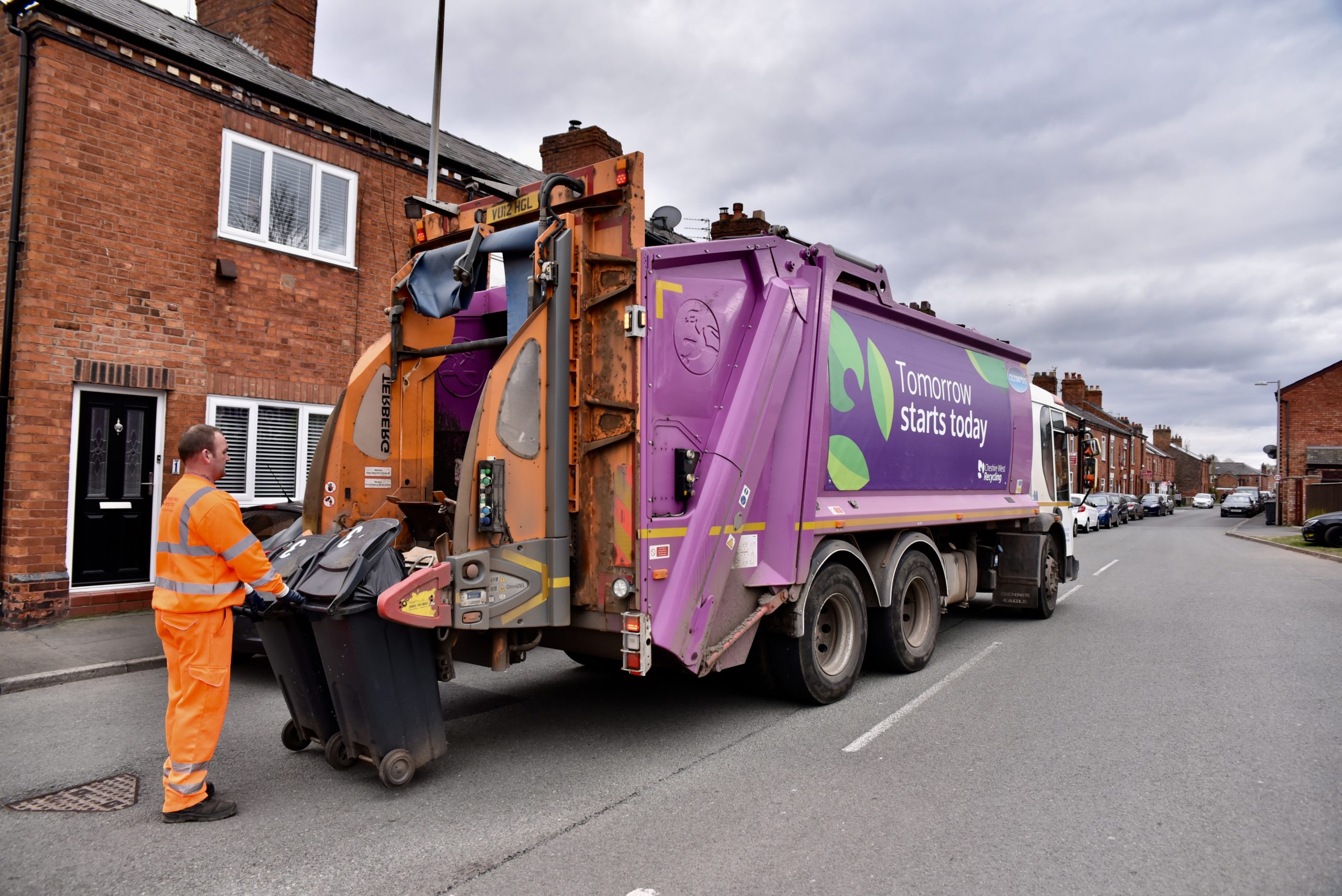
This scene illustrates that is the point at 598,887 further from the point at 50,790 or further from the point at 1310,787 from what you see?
the point at 1310,787

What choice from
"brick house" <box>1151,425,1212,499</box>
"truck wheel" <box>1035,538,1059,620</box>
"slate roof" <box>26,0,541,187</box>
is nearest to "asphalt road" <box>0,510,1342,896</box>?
"truck wheel" <box>1035,538,1059,620</box>

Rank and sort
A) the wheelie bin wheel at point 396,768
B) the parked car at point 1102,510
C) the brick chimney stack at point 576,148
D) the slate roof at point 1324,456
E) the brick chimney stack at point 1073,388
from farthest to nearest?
the brick chimney stack at point 1073,388
the slate roof at point 1324,456
the parked car at point 1102,510
the brick chimney stack at point 576,148
the wheelie bin wheel at point 396,768

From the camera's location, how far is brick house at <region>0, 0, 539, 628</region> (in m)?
8.05

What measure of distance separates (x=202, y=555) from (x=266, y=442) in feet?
21.7

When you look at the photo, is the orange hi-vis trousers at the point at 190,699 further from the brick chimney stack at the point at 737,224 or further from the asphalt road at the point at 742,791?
the brick chimney stack at the point at 737,224

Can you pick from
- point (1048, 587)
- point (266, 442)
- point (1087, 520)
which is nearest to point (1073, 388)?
point (1087, 520)

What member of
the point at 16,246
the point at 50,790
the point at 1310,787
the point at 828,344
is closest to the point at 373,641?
the point at 50,790

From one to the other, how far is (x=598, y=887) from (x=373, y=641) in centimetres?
150

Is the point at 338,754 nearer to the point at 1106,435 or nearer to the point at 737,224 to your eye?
the point at 737,224

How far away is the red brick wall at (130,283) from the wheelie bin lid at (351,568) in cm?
580

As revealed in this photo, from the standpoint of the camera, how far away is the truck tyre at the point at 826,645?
213 inches

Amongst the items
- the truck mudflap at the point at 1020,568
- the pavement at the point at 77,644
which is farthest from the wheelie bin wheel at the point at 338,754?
the truck mudflap at the point at 1020,568

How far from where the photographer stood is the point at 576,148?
15.1m

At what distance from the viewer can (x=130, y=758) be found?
4.61 metres
